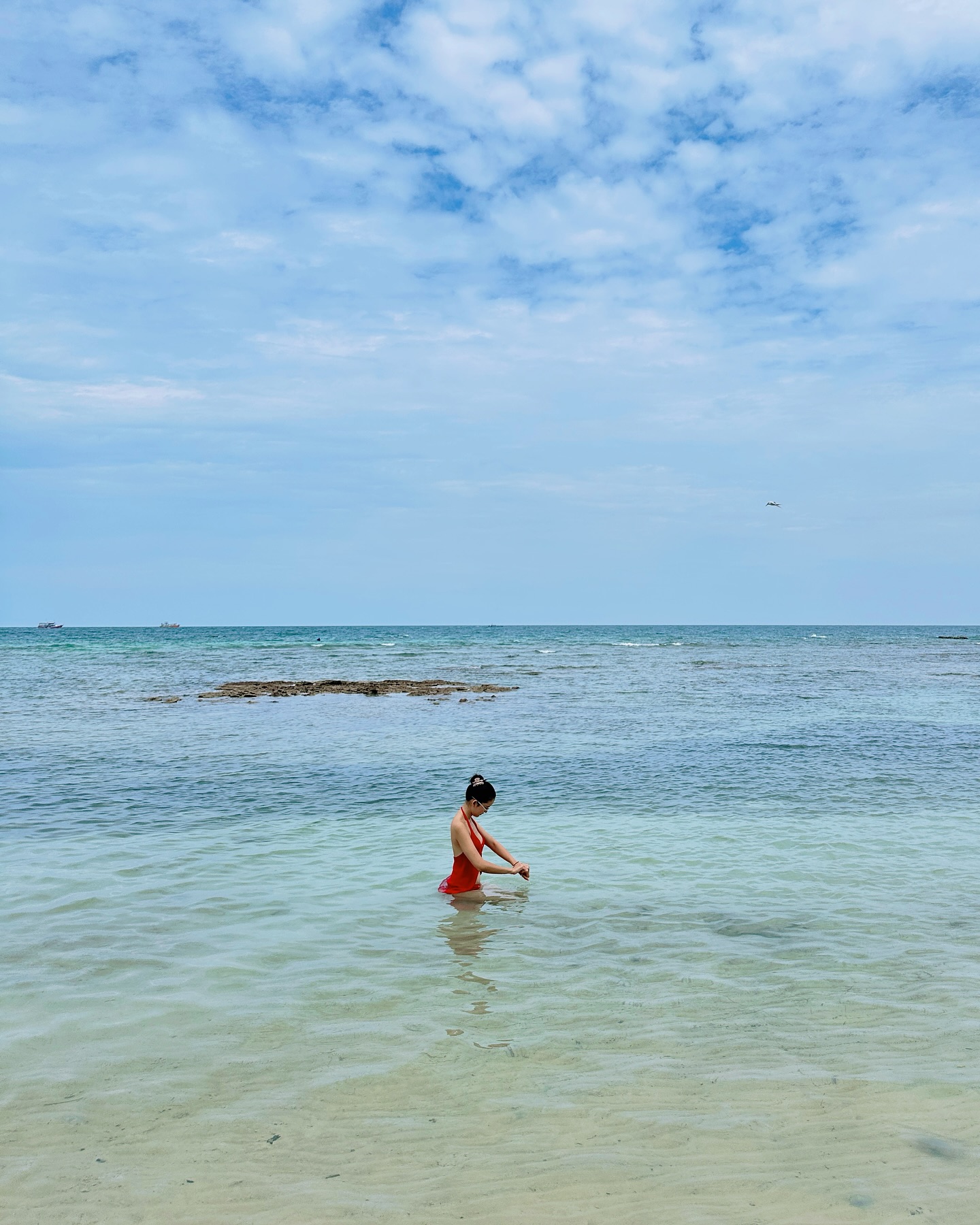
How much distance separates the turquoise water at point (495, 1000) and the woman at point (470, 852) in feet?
0.98

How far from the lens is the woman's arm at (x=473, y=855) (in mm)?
9828

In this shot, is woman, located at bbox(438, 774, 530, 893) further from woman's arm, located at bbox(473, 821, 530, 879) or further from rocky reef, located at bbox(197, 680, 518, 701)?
rocky reef, located at bbox(197, 680, 518, 701)

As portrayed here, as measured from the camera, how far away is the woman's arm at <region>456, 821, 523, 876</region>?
983 cm

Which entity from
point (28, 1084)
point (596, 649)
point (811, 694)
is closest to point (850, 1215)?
point (28, 1084)

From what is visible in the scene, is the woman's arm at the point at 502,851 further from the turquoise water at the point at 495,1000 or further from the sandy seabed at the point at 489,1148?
the sandy seabed at the point at 489,1148

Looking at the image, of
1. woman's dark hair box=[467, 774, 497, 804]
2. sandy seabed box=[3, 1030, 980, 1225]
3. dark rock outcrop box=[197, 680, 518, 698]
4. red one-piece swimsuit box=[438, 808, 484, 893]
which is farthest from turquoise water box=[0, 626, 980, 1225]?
dark rock outcrop box=[197, 680, 518, 698]

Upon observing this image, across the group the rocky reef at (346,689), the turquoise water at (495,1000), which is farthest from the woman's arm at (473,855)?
the rocky reef at (346,689)

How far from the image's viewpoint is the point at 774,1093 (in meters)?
5.50

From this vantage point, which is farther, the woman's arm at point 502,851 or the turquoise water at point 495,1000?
the woman's arm at point 502,851

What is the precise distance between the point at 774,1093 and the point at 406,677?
138ft

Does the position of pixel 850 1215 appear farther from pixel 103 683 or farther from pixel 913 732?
pixel 103 683

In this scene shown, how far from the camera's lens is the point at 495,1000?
7.02 metres

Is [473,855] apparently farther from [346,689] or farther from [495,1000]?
[346,689]

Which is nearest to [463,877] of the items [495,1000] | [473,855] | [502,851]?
[473,855]
